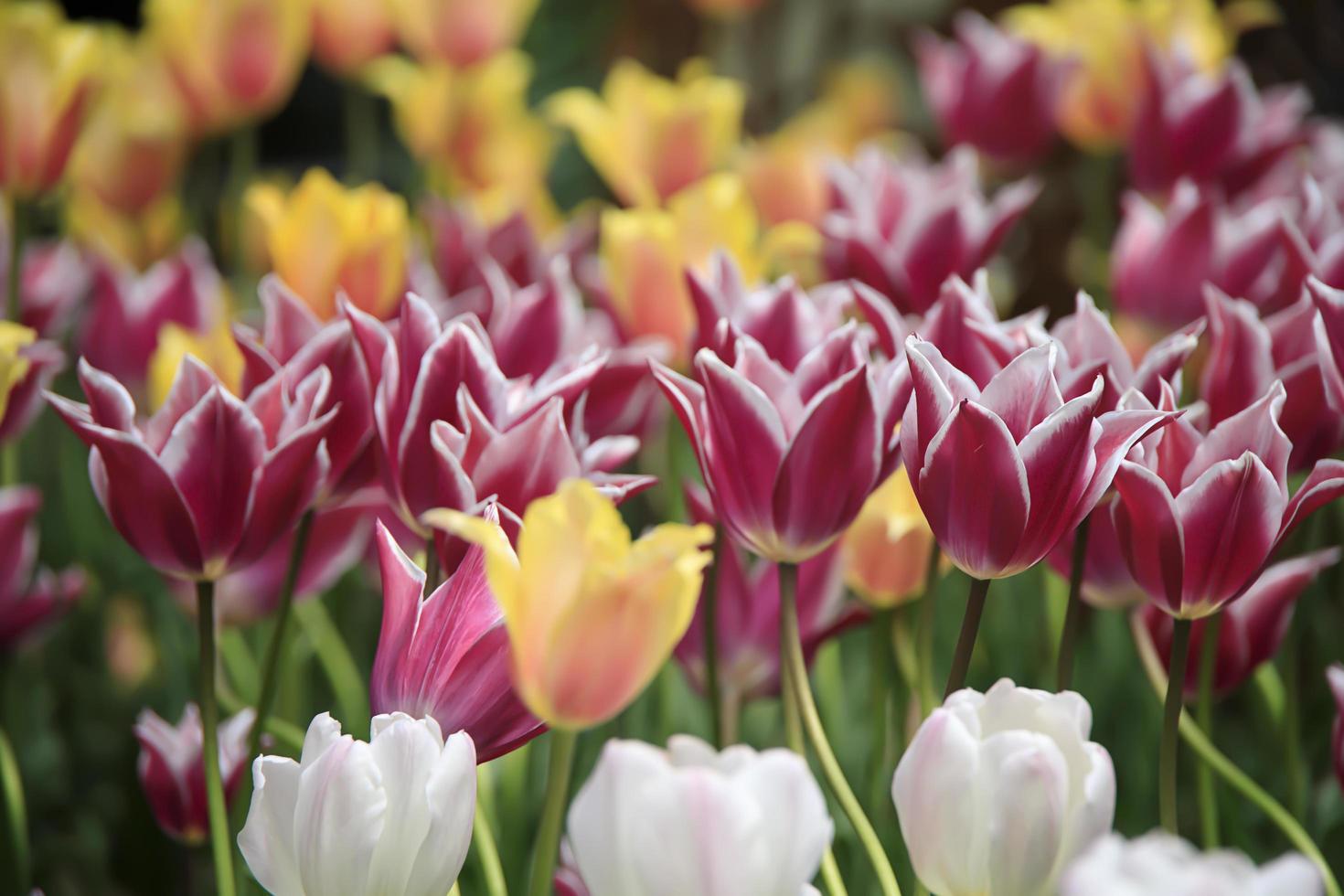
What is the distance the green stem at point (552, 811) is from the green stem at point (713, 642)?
0.15 m

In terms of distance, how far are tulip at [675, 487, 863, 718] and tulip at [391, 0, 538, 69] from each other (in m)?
0.66

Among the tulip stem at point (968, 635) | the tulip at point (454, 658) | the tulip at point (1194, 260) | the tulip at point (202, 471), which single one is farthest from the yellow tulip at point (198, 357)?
the tulip at point (1194, 260)

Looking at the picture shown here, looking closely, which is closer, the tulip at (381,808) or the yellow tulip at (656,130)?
the tulip at (381,808)

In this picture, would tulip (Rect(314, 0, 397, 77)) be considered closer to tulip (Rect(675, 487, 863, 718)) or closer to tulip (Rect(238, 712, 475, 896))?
tulip (Rect(675, 487, 863, 718))

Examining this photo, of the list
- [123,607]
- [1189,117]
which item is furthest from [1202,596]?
[123,607]

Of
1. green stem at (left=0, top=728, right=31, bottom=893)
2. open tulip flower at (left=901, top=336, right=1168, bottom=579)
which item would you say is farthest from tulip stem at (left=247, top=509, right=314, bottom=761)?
open tulip flower at (left=901, top=336, right=1168, bottom=579)

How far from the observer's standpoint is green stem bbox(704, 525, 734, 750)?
52 centimetres

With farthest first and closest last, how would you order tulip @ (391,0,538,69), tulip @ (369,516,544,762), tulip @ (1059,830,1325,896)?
tulip @ (391,0,538,69)
tulip @ (369,516,544,762)
tulip @ (1059,830,1325,896)

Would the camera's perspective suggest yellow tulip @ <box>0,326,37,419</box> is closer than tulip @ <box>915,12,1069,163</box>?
Yes

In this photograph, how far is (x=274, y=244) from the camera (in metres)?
0.72

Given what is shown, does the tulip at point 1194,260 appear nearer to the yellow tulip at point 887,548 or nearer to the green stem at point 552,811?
the yellow tulip at point 887,548

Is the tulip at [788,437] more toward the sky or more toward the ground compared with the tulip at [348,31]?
more toward the sky

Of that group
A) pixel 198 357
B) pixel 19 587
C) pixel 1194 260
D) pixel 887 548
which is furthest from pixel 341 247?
pixel 1194 260

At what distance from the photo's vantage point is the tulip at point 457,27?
109 centimetres
